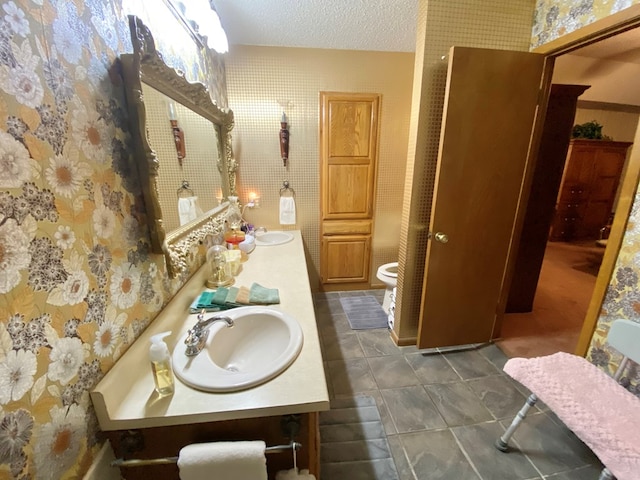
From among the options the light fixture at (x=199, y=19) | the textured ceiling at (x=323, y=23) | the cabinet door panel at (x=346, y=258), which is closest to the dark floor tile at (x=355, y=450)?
the cabinet door panel at (x=346, y=258)

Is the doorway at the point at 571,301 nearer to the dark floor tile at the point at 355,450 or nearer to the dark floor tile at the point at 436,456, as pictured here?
the dark floor tile at the point at 436,456

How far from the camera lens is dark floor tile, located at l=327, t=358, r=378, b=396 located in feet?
5.41

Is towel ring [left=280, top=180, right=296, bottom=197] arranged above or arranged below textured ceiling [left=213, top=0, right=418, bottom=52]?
below

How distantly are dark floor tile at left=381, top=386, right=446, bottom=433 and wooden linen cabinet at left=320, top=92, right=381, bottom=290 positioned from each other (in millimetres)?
1398

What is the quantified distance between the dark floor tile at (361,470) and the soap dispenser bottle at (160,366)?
891 millimetres

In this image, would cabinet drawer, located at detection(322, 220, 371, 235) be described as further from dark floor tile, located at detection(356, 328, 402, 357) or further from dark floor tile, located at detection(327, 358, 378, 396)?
dark floor tile, located at detection(327, 358, 378, 396)

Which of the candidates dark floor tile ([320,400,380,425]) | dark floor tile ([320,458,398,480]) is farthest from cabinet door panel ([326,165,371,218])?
dark floor tile ([320,458,398,480])

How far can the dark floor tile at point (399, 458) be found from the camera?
1196mm

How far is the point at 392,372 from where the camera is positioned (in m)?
1.78

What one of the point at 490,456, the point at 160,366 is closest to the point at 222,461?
the point at 160,366

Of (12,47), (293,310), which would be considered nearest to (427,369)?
(293,310)

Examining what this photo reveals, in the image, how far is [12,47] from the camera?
478 millimetres

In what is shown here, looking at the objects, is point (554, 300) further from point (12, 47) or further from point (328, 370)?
point (12, 47)

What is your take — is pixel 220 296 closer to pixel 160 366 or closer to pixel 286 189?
pixel 160 366
